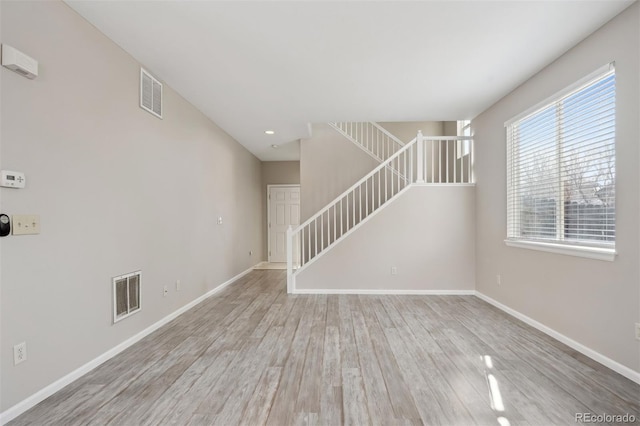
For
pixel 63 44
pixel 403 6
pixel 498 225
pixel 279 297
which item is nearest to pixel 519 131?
pixel 498 225

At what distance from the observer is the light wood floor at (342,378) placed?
1870 millimetres

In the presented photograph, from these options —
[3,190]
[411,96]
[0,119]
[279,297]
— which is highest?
[411,96]

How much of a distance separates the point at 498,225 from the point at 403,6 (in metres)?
3.11

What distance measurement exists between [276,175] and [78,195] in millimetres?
5949

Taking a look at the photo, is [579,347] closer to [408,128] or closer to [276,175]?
[408,128]

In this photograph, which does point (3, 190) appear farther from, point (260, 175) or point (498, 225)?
point (260, 175)

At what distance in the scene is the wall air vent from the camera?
3072 mm

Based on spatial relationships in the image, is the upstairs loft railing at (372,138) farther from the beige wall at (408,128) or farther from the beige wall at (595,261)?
the beige wall at (595,261)

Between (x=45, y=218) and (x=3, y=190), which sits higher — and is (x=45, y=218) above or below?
below

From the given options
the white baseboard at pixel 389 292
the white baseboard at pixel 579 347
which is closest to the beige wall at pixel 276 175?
the white baseboard at pixel 389 292

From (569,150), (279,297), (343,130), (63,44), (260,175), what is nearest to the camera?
(63,44)

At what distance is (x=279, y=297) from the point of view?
4.72 meters

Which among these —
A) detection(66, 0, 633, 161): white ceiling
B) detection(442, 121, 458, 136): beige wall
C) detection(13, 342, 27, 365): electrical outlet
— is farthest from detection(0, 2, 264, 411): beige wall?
detection(442, 121, 458, 136): beige wall

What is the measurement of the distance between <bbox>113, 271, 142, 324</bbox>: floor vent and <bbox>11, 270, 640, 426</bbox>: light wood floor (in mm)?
333
